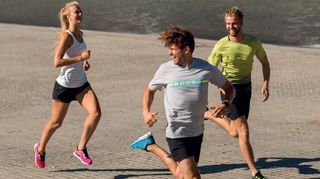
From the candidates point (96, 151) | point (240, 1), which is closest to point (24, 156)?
point (96, 151)

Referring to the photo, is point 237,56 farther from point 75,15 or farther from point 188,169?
point 188,169

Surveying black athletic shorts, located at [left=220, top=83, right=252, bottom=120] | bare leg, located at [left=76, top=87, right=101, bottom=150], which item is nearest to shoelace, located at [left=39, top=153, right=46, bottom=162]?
bare leg, located at [left=76, top=87, right=101, bottom=150]

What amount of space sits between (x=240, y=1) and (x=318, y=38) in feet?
30.4

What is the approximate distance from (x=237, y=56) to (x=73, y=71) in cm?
173

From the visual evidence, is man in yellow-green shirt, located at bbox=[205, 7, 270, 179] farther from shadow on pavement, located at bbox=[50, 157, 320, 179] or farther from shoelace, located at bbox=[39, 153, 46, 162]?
shoelace, located at bbox=[39, 153, 46, 162]

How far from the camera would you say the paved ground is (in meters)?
8.98

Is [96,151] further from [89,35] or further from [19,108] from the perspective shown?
[89,35]

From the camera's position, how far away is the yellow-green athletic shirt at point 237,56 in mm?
8641

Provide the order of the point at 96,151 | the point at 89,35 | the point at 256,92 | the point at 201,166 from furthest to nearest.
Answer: the point at 89,35, the point at 256,92, the point at 96,151, the point at 201,166

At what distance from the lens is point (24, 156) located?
9438 mm

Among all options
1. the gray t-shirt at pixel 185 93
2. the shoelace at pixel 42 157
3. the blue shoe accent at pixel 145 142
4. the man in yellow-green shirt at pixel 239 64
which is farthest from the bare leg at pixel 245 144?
the shoelace at pixel 42 157

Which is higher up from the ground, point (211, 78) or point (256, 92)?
point (211, 78)

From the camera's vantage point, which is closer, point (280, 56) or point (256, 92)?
point (256, 92)

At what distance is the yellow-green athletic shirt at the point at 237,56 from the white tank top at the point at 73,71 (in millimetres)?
1384
